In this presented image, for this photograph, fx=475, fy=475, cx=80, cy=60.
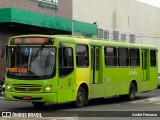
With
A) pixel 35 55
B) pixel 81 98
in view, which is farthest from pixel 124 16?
pixel 35 55

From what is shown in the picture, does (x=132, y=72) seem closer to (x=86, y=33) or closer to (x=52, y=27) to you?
(x=52, y=27)

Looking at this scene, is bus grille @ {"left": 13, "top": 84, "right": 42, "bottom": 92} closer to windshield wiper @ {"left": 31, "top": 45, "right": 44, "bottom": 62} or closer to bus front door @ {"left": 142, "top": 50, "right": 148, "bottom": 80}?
windshield wiper @ {"left": 31, "top": 45, "right": 44, "bottom": 62}

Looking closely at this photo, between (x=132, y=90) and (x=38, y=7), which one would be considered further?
Result: (x=38, y=7)

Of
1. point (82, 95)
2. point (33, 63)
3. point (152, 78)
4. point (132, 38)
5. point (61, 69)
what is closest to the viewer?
point (33, 63)

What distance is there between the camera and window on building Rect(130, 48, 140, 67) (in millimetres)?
22734

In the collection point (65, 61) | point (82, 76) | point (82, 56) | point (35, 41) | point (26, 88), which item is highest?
point (35, 41)

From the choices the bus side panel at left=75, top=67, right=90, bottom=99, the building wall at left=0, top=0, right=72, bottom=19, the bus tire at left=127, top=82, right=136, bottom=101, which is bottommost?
the bus tire at left=127, top=82, right=136, bottom=101

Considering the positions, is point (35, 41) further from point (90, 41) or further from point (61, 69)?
point (90, 41)

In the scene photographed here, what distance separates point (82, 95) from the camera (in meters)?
18.4

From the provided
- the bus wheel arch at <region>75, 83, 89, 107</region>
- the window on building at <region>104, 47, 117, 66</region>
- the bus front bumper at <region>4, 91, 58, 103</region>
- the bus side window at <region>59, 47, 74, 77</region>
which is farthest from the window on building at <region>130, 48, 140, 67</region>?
the bus front bumper at <region>4, 91, 58, 103</region>

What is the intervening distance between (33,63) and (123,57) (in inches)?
247

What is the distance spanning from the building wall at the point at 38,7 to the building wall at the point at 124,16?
1.41m

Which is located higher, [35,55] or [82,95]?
[35,55]

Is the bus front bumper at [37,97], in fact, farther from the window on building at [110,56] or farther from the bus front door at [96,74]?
the window on building at [110,56]
